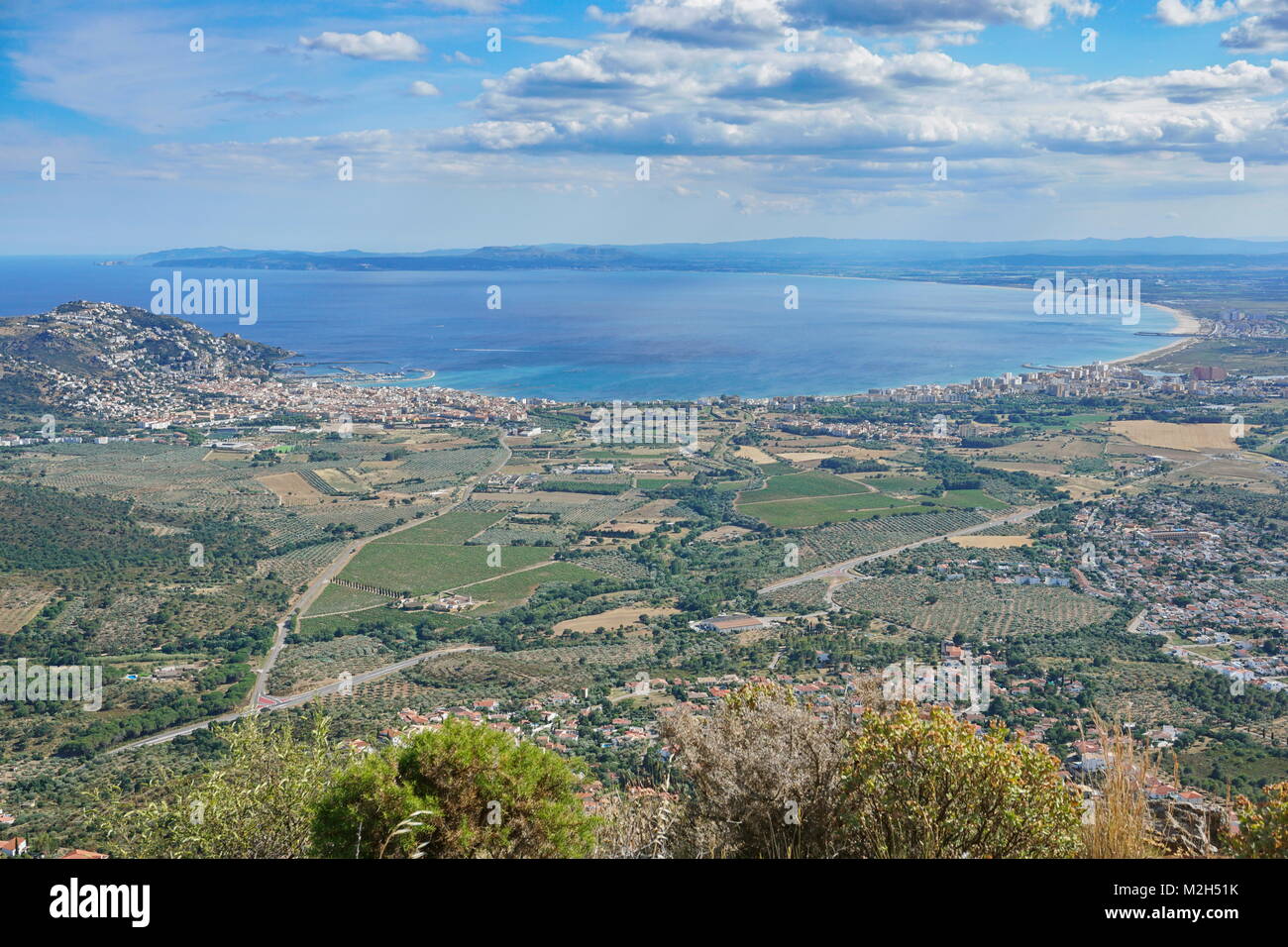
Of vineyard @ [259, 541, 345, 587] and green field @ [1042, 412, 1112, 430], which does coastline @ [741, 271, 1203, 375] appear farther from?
vineyard @ [259, 541, 345, 587]

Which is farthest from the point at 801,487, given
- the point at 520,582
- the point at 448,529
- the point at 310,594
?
the point at 310,594

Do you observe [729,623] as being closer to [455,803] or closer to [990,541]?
[990,541]

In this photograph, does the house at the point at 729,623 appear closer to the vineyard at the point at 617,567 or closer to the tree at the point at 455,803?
the vineyard at the point at 617,567

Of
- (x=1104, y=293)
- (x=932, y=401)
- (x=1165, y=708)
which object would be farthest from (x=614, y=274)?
(x=1165, y=708)

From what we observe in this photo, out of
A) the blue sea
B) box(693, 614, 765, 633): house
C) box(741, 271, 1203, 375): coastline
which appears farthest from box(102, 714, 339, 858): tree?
box(741, 271, 1203, 375): coastline
